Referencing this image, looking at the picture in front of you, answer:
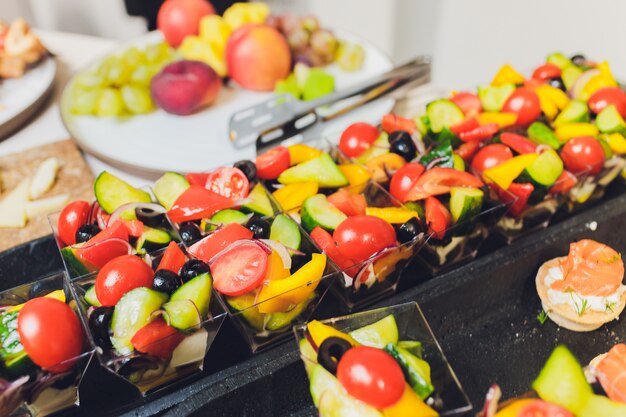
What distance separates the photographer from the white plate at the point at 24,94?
6.36 ft

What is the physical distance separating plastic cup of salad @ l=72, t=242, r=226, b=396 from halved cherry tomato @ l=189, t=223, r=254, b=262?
3 centimetres

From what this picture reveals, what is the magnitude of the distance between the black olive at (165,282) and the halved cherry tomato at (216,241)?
0.10 metres

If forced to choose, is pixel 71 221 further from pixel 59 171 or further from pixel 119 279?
pixel 59 171

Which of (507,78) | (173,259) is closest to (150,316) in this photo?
(173,259)

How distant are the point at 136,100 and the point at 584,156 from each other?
50.2 inches

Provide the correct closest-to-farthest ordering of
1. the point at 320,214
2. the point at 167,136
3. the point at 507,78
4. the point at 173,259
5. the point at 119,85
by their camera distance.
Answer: the point at 173,259, the point at 320,214, the point at 507,78, the point at 167,136, the point at 119,85

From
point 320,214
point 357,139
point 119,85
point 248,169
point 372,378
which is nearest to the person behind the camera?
point 372,378

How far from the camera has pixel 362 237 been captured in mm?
1104

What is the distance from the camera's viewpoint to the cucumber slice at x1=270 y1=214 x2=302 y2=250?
1111 mm

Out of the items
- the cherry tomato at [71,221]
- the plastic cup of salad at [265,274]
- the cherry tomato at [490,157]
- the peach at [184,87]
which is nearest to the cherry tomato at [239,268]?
the plastic cup of salad at [265,274]

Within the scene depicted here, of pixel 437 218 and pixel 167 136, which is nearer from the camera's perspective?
pixel 437 218

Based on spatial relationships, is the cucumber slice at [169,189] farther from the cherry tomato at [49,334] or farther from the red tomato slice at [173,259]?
the cherry tomato at [49,334]

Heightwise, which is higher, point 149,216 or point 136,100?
point 149,216

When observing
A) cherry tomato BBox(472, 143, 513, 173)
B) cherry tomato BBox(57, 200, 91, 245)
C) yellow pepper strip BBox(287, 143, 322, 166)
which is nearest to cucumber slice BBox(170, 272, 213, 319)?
cherry tomato BBox(57, 200, 91, 245)
